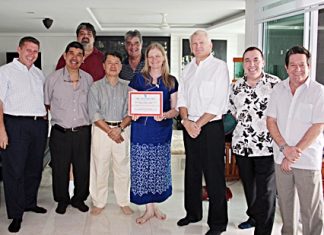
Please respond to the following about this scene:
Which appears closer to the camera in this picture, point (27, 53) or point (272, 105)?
point (272, 105)

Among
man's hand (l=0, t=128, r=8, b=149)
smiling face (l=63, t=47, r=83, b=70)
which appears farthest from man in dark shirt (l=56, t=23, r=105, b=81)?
man's hand (l=0, t=128, r=8, b=149)

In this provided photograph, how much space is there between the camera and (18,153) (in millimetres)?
3699

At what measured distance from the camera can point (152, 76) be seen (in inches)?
147

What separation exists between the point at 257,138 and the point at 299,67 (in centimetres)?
67

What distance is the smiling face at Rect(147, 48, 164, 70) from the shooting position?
3664 millimetres

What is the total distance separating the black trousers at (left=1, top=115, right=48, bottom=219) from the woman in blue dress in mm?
852

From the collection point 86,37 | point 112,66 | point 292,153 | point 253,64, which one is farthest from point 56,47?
point 292,153

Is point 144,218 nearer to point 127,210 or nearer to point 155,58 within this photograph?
point 127,210

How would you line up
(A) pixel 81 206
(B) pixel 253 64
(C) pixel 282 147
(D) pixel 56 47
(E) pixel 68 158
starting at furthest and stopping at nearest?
(D) pixel 56 47 → (A) pixel 81 206 → (E) pixel 68 158 → (B) pixel 253 64 → (C) pixel 282 147

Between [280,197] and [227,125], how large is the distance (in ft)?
4.95

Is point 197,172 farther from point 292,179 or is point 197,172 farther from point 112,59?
point 112,59

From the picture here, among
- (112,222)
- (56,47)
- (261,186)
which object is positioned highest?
(56,47)

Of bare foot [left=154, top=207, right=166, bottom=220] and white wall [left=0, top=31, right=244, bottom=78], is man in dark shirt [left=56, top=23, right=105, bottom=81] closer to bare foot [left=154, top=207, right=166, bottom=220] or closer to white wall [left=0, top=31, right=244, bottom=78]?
bare foot [left=154, top=207, right=166, bottom=220]

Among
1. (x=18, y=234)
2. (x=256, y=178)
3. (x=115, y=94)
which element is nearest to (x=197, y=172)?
(x=256, y=178)
